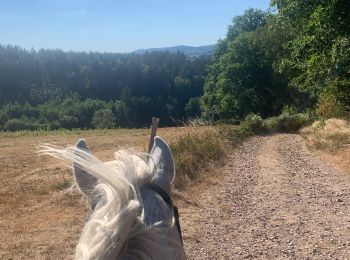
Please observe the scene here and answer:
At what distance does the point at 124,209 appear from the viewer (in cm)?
111

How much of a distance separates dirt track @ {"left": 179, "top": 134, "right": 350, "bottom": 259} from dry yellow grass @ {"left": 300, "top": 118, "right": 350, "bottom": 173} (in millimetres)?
434

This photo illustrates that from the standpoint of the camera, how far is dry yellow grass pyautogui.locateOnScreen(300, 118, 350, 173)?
35.0 ft

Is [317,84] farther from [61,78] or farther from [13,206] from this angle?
[61,78]

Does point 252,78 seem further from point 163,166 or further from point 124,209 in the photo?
point 124,209

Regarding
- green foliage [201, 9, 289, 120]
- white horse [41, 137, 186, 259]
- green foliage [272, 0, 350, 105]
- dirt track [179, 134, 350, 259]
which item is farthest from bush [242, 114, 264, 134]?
white horse [41, 137, 186, 259]

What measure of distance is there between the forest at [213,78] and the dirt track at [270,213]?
9.25 ft

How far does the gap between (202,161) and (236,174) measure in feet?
2.77

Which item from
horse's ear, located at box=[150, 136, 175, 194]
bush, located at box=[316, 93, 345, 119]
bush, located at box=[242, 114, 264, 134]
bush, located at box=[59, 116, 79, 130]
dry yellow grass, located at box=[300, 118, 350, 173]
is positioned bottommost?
bush, located at box=[59, 116, 79, 130]

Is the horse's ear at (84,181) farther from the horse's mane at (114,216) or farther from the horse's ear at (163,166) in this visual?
the horse's ear at (163,166)

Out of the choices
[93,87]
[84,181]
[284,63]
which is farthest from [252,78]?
[93,87]

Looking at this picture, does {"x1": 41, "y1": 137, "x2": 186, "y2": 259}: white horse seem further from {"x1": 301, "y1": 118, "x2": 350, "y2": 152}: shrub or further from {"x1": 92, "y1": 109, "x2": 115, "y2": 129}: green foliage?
{"x1": 92, "y1": 109, "x2": 115, "y2": 129}: green foliage

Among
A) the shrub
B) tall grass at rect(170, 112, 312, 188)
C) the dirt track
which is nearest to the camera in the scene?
the dirt track

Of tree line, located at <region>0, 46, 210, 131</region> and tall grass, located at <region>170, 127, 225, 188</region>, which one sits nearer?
tall grass, located at <region>170, 127, 225, 188</region>

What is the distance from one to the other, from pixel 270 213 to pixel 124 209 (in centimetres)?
624
